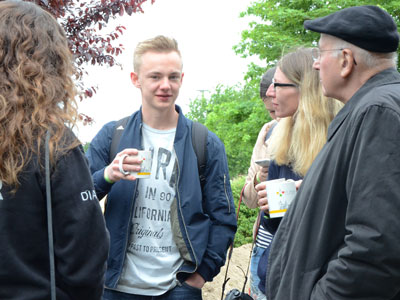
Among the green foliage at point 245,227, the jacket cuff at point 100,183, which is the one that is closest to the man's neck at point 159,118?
the jacket cuff at point 100,183

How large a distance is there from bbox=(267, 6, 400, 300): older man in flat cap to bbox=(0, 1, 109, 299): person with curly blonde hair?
0.82 meters

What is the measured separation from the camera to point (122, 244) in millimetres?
3006

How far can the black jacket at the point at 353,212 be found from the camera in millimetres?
1694

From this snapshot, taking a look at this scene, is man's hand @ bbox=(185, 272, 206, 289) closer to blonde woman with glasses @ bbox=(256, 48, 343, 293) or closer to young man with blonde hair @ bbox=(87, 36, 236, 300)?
young man with blonde hair @ bbox=(87, 36, 236, 300)

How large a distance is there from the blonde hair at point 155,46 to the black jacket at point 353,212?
1.64 metres

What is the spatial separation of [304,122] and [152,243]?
1.25m

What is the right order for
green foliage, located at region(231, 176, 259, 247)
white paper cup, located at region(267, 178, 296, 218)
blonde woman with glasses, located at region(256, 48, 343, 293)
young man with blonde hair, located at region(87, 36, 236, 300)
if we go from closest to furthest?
white paper cup, located at region(267, 178, 296, 218), blonde woman with glasses, located at region(256, 48, 343, 293), young man with blonde hair, located at region(87, 36, 236, 300), green foliage, located at region(231, 176, 259, 247)

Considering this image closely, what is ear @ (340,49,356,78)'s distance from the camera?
206cm

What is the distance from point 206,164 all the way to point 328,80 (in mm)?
1263

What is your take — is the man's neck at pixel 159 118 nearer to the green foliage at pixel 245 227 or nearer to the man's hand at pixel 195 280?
the man's hand at pixel 195 280

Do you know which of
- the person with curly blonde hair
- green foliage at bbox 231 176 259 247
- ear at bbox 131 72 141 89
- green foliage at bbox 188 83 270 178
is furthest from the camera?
green foliage at bbox 188 83 270 178

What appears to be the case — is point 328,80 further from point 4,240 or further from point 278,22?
point 278,22

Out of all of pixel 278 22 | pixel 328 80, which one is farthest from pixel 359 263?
pixel 278 22

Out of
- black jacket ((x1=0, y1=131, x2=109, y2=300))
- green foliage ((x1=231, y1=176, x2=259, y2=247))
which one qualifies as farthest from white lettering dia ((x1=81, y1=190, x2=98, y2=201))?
green foliage ((x1=231, y1=176, x2=259, y2=247))
